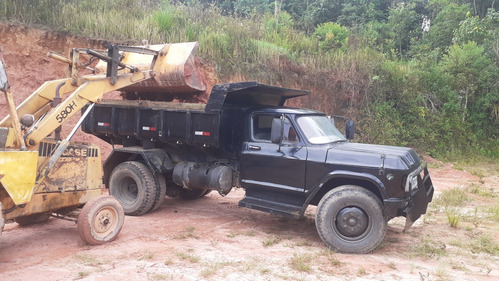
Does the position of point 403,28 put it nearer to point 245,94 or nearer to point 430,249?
point 245,94

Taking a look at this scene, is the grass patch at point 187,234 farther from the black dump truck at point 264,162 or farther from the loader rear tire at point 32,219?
the loader rear tire at point 32,219

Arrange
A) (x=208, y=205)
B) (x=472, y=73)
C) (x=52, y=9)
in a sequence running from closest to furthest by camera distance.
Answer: (x=208, y=205), (x=52, y=9), (x=472, y=73)

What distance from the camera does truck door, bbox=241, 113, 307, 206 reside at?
6191 millimetres

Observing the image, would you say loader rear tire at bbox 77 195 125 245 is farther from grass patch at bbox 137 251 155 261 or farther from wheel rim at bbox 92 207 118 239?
grass patch at bbox 137 251 155 261

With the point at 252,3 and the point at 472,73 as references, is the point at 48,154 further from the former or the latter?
the point at 252,3

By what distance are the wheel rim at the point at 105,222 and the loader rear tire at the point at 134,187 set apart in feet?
4.60

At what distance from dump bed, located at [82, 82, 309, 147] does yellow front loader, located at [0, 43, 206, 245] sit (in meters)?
0.95

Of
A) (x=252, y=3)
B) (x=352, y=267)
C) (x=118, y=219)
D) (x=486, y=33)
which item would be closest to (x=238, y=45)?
(x=118, y=219)

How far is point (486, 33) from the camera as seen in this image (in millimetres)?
18734

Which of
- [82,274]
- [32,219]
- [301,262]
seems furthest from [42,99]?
[301,262]

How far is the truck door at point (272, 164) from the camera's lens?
6191 millimetres

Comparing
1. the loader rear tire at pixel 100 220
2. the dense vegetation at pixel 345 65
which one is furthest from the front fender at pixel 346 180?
the dense vegetation at pixel 345 65

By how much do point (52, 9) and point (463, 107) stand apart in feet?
53.6

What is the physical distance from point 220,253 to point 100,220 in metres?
1.77
